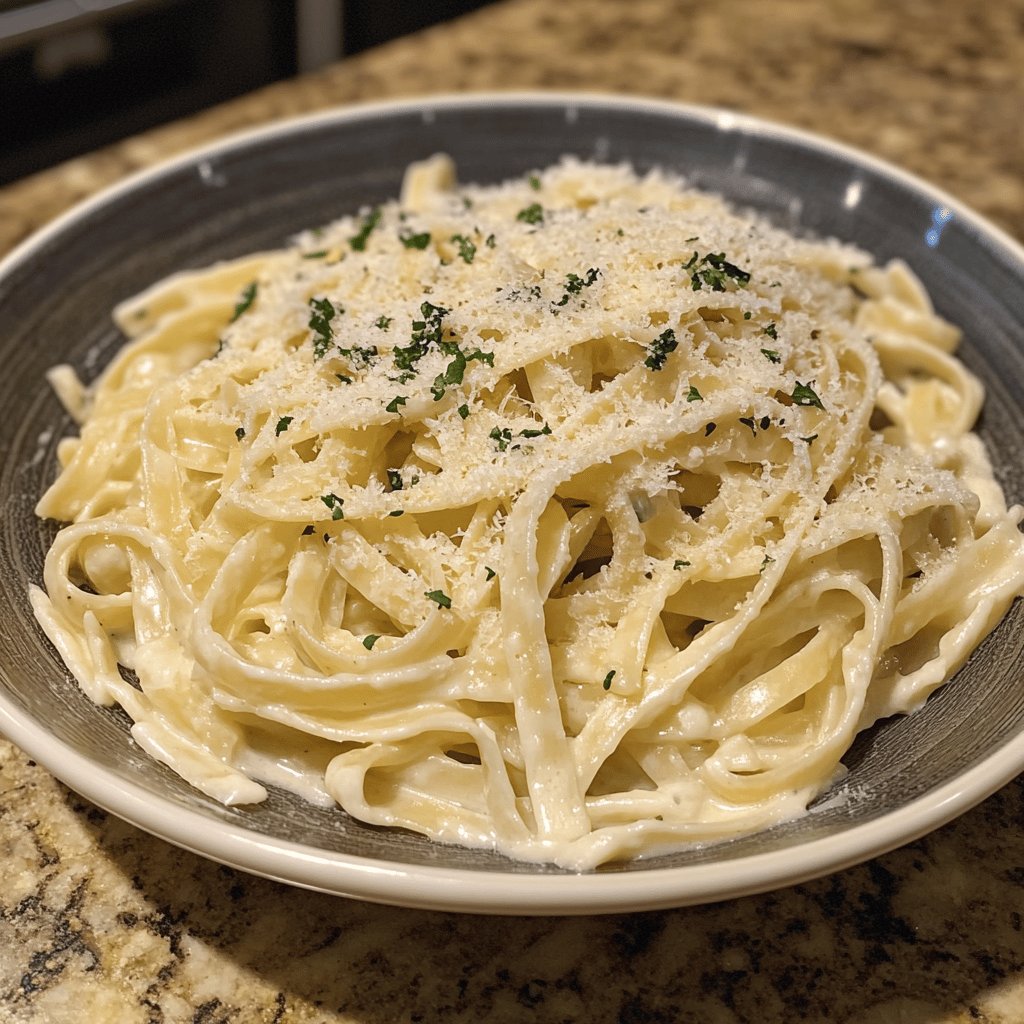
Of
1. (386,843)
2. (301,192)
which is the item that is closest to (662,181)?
(301,192)

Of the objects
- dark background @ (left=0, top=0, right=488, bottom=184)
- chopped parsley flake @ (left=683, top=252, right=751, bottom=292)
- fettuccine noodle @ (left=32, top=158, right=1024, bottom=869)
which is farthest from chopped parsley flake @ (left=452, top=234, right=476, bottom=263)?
dark background @ (left=0, top=0, right=488, bottom=184)

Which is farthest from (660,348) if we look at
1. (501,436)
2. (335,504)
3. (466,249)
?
(335,504)

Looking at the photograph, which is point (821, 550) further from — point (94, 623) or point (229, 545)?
point (94, 623)

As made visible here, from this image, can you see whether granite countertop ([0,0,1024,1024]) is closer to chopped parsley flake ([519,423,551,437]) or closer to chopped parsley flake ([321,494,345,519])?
chopped parsley flake ([321,494,345,519])

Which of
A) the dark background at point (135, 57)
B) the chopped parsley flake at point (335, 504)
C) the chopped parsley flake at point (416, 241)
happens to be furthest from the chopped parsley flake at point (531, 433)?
the dark background at point (135, 57)

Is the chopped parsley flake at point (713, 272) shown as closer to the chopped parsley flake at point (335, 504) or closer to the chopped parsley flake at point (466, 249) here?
the chopped parsley flake at point (466, 249)

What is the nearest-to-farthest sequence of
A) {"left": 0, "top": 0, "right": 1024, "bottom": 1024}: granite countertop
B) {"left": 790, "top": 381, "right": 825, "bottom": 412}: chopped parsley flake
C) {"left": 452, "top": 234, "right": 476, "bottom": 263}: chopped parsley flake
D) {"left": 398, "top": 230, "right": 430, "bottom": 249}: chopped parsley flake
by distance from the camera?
{"left": 0, "top": 0, "right": 1024, "bottom": 1024}: granite countertop, {"left": 790, "top": 381, "right": 825, "bottom": 412}: chopped parsley flake, {"left": 452, "top": 234, "right": 476, "bottom": 263}: chopped parsley flake, {"left": 398, "top": 230, "right": 430, "bottom": 249}: chopped parsley flake

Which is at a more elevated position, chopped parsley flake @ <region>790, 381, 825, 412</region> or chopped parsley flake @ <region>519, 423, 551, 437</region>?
chopped parsley flake @ <region>790, 381, 825, 412</region>
